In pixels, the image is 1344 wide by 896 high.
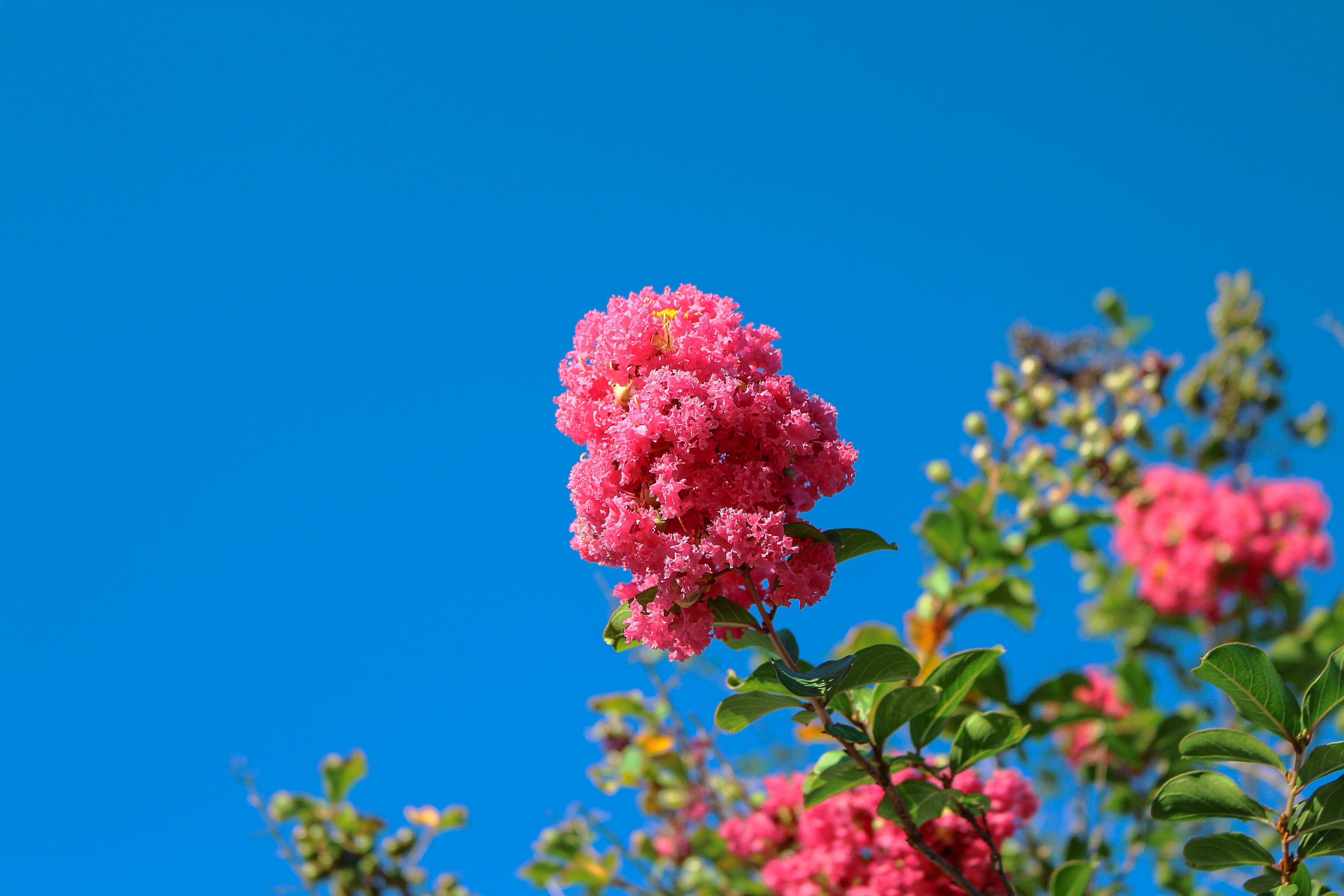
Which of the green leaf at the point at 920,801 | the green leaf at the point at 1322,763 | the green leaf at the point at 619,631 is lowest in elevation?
the green leaf at the point at 1322,763

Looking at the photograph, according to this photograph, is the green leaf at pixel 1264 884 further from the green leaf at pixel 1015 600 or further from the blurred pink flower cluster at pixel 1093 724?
the green leaf at pixel 1015 600

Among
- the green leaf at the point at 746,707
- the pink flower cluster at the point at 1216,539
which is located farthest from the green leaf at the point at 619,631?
the pink flower cluster at the point at 1216,539

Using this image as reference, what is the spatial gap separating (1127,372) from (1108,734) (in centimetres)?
146

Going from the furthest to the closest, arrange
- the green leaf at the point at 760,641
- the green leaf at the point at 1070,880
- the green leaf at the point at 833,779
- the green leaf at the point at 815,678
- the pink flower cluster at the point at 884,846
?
the pink flower cluster at the point at 884,846 → the green leaf at the point at 1070,880 → the green leaf at the point at 833,779 → the green leaf at the point at 760,641 → the green leaf at the point at 815,678

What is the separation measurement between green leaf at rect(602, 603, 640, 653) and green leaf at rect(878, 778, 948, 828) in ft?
1.81

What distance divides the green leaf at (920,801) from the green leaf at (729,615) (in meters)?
0.48

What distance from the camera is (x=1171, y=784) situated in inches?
64.7

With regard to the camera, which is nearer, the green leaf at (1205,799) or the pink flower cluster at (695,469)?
the pink flower cluster at (695,469)

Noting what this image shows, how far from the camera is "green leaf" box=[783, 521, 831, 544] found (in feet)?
5.10

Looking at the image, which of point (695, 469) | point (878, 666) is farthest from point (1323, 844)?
point (695, 469)

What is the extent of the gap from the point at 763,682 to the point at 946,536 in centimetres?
152

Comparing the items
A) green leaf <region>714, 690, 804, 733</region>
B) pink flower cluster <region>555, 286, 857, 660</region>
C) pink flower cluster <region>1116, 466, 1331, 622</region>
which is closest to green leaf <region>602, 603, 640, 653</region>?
pink flower cluster <region>555, 286, 857, 660</region>

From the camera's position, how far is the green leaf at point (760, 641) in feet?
5.12

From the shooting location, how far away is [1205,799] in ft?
5.48
